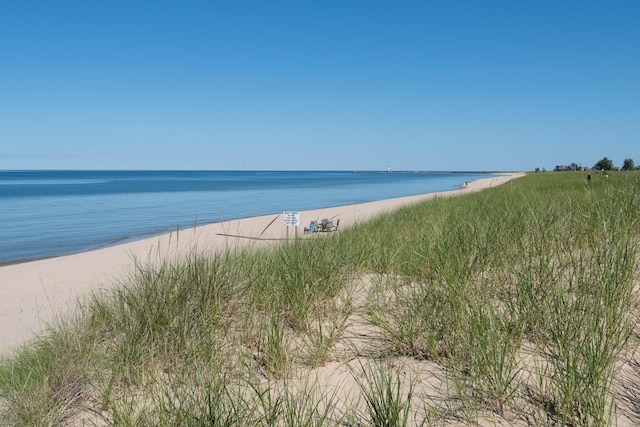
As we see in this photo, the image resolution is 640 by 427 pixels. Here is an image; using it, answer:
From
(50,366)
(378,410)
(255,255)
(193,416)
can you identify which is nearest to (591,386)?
(378,410)

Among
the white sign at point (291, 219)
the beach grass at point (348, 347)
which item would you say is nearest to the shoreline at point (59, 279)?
the white sign at point (291, 219)

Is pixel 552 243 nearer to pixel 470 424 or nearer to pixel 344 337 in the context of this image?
pixel 344 337

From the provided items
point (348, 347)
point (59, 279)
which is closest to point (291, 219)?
point (348, 347)

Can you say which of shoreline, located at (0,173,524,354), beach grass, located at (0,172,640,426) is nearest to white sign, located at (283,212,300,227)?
shoreline, located at (0,173,524,354)

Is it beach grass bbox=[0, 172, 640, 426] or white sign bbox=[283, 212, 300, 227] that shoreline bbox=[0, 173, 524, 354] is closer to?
white sign bbox=[283, 212, 300, 227]

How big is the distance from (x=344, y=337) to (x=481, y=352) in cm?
104

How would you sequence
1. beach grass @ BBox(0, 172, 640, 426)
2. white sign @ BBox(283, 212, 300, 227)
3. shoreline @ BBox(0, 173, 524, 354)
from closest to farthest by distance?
beach grass @ BBox(0, 172, 640, 426) < shoreline @ BBox(0, 173, 524, 354) < white sign @ BBox(283, 212, 300, 227)

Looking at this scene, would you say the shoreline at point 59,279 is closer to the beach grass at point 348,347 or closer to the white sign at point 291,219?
the white sign at point 291,219

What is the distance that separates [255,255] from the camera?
199 inches

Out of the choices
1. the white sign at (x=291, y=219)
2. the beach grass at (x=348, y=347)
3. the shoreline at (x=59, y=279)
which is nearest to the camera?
the beach grass at (x=348, y=347)

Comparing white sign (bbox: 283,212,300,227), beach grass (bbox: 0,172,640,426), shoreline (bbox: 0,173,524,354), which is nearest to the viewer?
beach grass (bbox: 0,172,640,426)

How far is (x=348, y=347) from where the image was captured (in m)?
3.09

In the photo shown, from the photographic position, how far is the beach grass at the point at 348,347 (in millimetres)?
2129

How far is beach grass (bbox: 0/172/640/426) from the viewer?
2.13 meters
